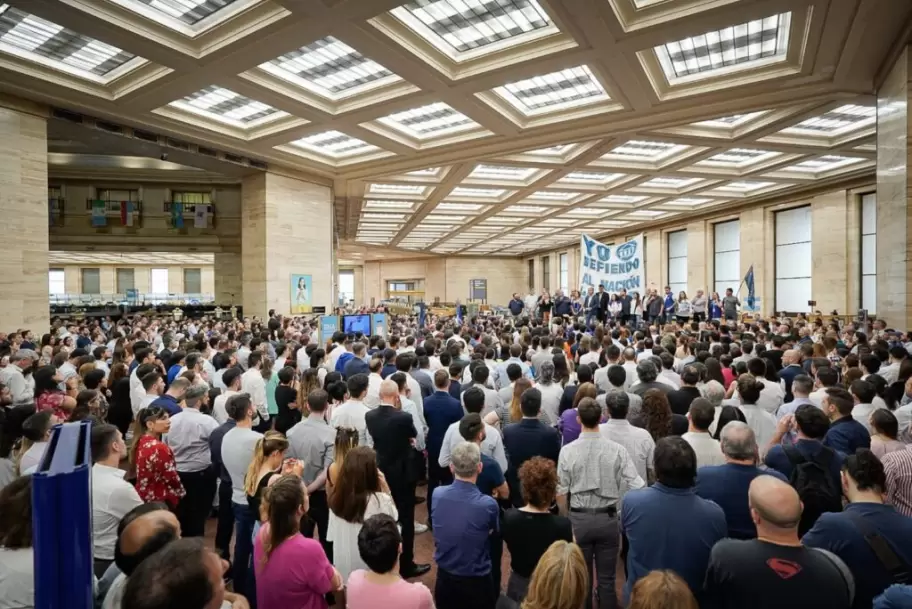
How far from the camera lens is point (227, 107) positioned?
1302cm

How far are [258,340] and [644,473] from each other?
7.26 metres

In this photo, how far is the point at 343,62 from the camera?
1053cm

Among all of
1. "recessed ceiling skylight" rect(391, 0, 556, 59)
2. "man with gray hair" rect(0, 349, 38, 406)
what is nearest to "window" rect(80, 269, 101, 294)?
"man with gray hair" rect(0, 349, 38, 406)

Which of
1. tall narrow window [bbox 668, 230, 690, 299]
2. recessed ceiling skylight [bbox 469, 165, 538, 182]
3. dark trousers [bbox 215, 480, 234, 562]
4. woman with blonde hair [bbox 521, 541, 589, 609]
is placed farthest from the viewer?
tall narrow window [bbox 668, 230, 690, 299]

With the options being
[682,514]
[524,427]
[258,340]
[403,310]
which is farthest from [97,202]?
[682,514]

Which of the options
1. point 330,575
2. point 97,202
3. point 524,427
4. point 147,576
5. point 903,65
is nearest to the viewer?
point 147,576

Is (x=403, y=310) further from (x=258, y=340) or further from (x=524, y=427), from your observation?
(x=524, y=427)

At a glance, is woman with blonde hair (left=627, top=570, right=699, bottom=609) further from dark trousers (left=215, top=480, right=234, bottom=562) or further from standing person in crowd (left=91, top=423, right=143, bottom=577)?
dark trousers (left=215, top=480, right=234, bottom=562)

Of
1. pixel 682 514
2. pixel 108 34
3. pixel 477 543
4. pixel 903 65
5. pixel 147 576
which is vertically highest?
pixel 108 34

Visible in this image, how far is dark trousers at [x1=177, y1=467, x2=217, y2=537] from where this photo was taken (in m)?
4.50

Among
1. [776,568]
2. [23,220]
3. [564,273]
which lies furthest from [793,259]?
[23,220]

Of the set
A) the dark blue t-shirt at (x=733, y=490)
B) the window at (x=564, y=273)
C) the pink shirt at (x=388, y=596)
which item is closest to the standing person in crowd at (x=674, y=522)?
the dark blue t-shirt at (x=733, y=490)

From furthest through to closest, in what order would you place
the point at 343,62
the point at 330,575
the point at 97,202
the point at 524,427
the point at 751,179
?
the point at 97,202 < the point at 751,179 < the point at 343,62 < the point at 524,427 < the point at 330,575

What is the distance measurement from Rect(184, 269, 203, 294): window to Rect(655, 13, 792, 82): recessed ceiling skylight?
138ft
